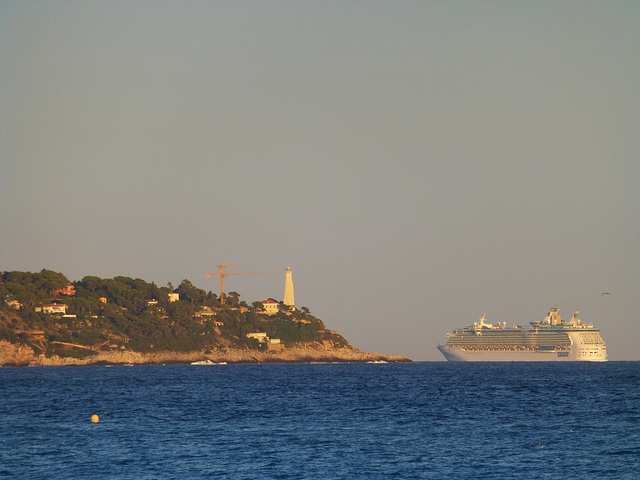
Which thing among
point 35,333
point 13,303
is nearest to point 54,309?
point 13,303

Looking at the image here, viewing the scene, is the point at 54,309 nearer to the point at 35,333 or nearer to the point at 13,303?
the point at 13,303

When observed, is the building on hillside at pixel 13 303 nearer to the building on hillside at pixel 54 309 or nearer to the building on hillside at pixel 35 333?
the building on hillside at pixel 54 309

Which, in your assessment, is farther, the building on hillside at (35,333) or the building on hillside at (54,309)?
the building on hillside at (54,309)

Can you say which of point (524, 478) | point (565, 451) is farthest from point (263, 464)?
point (565, 451)

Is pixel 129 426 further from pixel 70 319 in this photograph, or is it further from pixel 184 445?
pixel 70 319

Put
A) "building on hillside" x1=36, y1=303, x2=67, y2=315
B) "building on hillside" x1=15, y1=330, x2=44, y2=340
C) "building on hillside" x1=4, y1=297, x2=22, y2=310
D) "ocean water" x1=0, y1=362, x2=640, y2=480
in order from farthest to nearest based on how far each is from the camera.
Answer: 1. "building on hillside" x1=36, y1=303, x2=67, y2=315
2. "building on hillside" x1=4, y1=297, x2=22, y2=310
3. "building on hillside" x1=15, y1=330, x2=44, y2=340
4. "ocean water" x1=0, y1=362, x2=640, y2=480

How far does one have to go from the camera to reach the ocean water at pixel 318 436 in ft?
125

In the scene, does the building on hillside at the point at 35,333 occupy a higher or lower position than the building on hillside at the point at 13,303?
lower

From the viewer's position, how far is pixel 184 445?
45062 mm

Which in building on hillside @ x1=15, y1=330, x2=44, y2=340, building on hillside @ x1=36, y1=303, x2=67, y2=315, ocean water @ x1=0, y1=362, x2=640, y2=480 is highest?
building on hillside @ x1=36, y1=303, x2=67, y2=315

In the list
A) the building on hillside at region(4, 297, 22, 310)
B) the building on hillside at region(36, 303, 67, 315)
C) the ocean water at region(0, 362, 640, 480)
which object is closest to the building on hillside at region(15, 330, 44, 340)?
the building on hillside at region(4, 297, 22, 310)

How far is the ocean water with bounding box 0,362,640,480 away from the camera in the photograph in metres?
38.1

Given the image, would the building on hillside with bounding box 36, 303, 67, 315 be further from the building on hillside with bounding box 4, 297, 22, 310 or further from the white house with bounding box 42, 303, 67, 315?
the building on hillside with bounding box 4, 297, 22, 310

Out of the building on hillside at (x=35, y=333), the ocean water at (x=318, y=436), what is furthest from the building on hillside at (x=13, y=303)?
the ocean water at (x=318, y=436)
